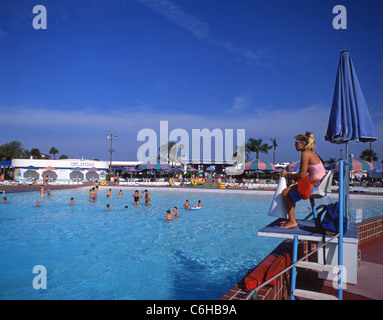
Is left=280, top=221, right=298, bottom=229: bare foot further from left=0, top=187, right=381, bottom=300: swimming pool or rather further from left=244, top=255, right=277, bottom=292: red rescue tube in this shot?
left=0, top=187, right=381, bottom=300: swimming pool

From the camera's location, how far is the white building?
38.4 meters

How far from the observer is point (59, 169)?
4016cm

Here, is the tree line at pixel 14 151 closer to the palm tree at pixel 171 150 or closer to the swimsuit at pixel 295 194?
the palm tree at pixel 171 150

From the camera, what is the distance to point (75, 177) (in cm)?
4072

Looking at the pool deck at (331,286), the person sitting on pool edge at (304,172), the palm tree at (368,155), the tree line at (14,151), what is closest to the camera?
the pool deck at (331,286)

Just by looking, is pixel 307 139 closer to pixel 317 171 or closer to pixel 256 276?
pixel 317 171

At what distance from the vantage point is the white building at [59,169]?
3841 cm

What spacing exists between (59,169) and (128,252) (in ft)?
120

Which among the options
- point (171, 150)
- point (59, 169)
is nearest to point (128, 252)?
point (59, 169)

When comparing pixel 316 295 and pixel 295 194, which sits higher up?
pixel 295 194

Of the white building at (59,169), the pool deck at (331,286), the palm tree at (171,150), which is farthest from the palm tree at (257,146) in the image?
the pool deck at (331,286)
